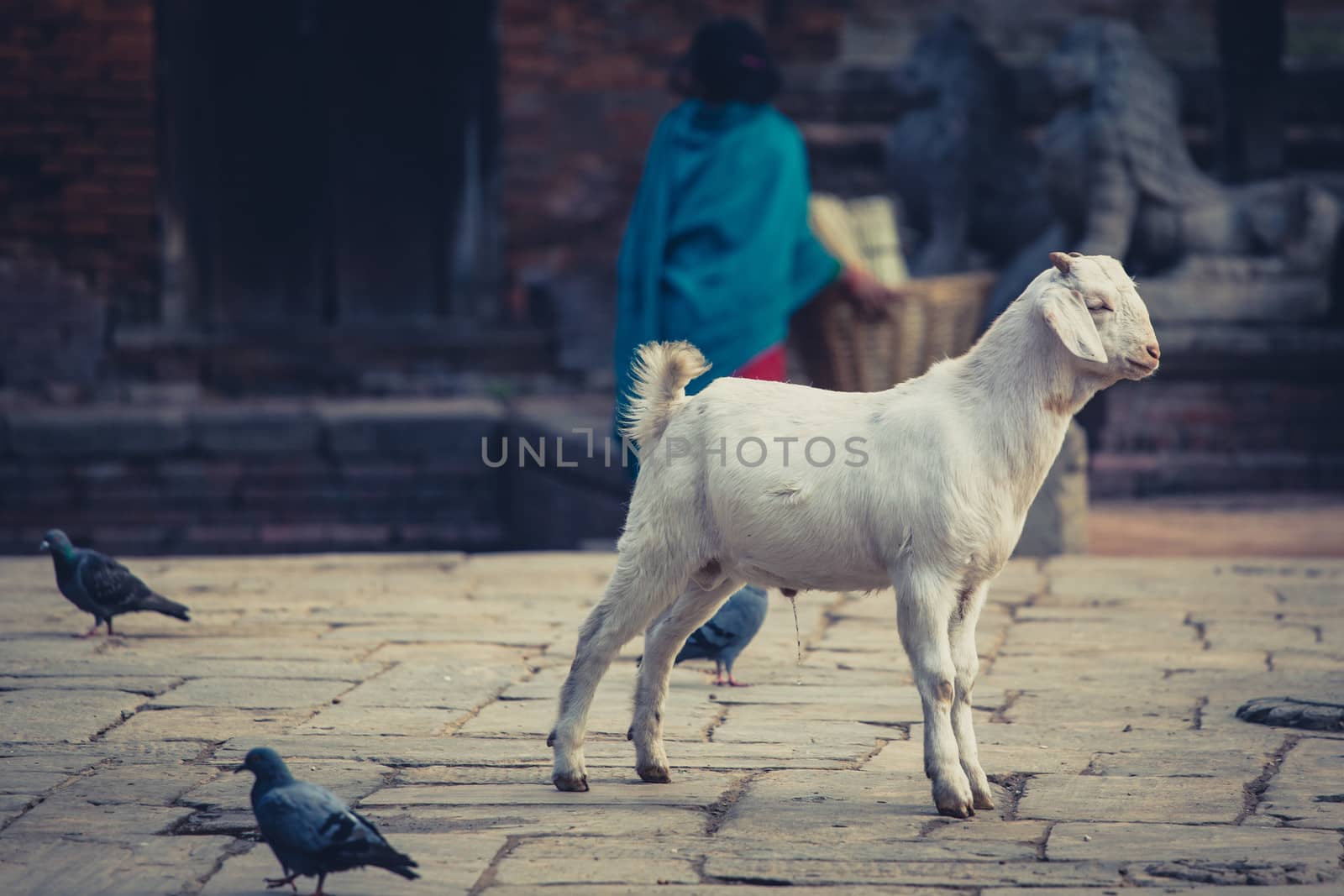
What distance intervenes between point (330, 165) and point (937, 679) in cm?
928

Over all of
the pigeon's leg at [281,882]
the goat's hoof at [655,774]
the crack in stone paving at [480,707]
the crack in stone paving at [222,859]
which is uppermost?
the pigeon's leg at [281,882]

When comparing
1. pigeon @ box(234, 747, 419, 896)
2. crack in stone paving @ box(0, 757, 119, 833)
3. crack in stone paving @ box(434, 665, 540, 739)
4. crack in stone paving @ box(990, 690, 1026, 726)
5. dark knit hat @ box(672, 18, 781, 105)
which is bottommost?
crack in stone paving @ box(434, 665, 540, 739)

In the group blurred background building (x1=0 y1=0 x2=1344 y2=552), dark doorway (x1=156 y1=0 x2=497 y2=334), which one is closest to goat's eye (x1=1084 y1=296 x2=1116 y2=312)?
blurred background building (x1=0 y1=0 x2=1344 y2=552)

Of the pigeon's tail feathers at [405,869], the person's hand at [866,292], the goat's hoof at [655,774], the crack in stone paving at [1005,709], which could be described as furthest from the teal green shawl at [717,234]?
the pigeon's tail feathers at [405,869]

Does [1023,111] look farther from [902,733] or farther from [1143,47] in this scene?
[902,733]

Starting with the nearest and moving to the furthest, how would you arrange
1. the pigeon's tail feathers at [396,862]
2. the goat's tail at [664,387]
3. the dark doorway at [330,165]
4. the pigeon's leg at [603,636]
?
1. the pigeon's tail feathers at [396,862]
2. the pigeon's leg at [603,636]
3. the goat's tail at [664,387]
4. the dark doorway at [330,165]

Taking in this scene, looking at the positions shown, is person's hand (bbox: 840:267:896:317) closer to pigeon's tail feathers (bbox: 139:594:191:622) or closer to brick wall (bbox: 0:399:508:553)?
pigeon's tail feathers (bbox: 139:594:191:622)

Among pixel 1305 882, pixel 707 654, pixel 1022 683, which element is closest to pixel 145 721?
pixel 707 654

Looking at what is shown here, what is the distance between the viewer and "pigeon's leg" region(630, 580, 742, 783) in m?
4.20

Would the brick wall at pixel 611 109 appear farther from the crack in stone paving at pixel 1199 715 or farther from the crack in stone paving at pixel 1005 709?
the crack in stone paving at pixel 1199 715

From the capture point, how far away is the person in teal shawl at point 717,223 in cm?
586

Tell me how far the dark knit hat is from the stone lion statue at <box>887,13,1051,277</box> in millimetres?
5476

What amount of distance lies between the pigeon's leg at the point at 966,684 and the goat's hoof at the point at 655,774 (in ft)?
2.28
